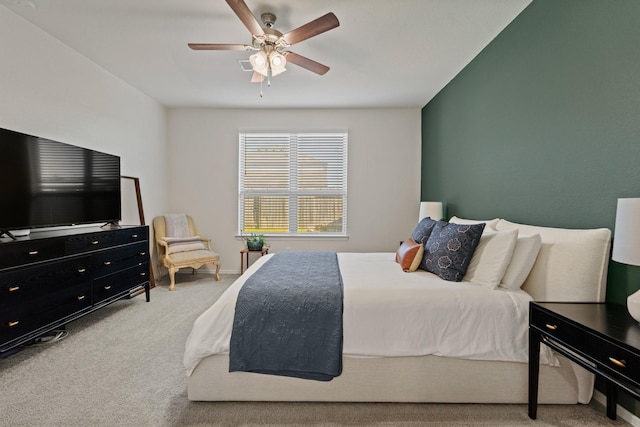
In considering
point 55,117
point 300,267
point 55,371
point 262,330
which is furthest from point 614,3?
point 55,117

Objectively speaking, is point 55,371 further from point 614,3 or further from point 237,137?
point 614,3

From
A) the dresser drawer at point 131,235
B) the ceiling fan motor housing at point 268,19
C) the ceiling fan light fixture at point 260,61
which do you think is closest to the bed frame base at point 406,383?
the dresser drawer at point 131,235

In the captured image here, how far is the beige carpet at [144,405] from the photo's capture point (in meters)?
1.69

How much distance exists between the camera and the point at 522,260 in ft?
6.35

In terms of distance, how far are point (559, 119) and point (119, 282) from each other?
409cm

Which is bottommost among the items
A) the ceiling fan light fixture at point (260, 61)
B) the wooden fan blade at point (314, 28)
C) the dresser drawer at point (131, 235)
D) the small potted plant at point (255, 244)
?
the small potted plant at point (255, 244)

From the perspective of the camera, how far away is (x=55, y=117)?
9.76 ft

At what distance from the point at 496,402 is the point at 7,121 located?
13.5 feet

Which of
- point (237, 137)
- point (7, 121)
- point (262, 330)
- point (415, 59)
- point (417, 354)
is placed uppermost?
point (415, 59)

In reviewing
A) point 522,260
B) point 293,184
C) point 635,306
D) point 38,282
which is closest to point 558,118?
point 522,260

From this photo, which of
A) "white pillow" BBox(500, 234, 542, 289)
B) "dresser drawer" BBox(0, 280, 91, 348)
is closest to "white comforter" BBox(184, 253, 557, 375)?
"white pillow" BBox(500, 234, 542, 289)

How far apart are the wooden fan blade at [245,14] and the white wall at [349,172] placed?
268 cm

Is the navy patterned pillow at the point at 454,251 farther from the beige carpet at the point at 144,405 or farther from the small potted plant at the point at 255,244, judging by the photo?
the small potted plant at the point at 255,244

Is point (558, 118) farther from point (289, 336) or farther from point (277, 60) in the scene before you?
point (289, 336)
